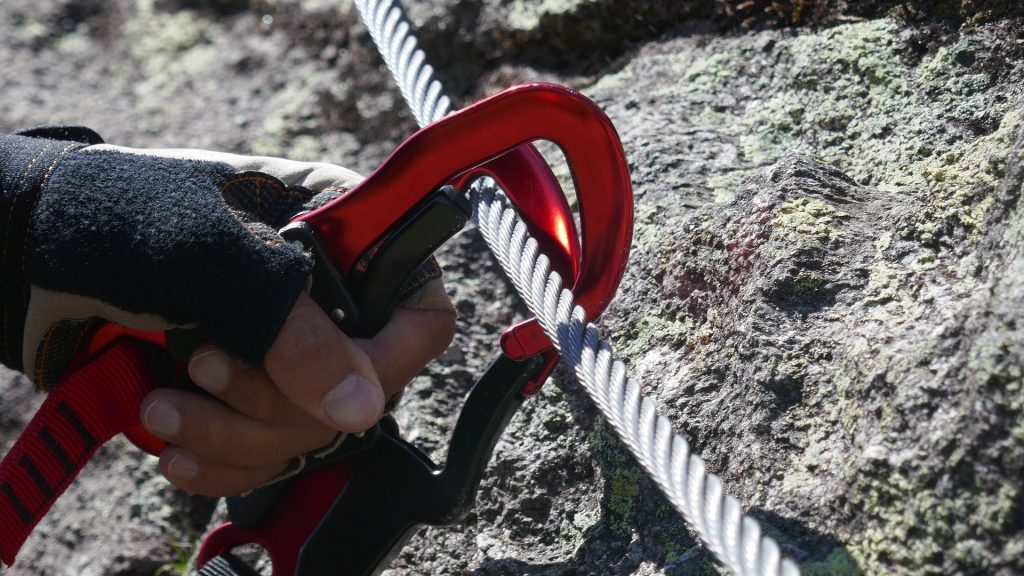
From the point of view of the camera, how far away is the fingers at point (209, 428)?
39.6 inches

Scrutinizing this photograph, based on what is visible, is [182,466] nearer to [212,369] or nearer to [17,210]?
[212,369]

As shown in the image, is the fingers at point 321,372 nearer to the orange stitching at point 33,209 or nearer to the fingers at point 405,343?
the fingers at point 405,343

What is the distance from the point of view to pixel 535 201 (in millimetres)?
1203

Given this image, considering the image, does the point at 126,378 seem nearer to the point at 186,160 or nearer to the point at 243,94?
the point at 186,160

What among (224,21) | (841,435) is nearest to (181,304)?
(841,435)

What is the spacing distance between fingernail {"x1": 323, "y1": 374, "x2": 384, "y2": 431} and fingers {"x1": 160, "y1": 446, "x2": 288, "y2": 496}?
6.2 inches

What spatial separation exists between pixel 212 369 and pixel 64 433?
7.7 inches

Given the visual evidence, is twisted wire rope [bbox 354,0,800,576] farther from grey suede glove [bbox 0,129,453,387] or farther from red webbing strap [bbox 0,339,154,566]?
red webbing strap [bbox 0,339,154,566]

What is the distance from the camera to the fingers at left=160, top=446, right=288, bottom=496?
3.36 feet

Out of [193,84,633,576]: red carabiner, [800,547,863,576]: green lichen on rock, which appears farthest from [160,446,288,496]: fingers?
[800,547,863,576]: green lichen on rock

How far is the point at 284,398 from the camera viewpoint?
101 cm

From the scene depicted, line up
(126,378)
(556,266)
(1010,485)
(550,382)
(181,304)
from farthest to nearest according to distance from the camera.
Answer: (550,382) < (556,266) < (126,378) < (181,304) < (1010,485)

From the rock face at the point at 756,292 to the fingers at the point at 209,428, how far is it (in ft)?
0.99

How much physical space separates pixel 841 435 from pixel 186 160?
0.71 m
